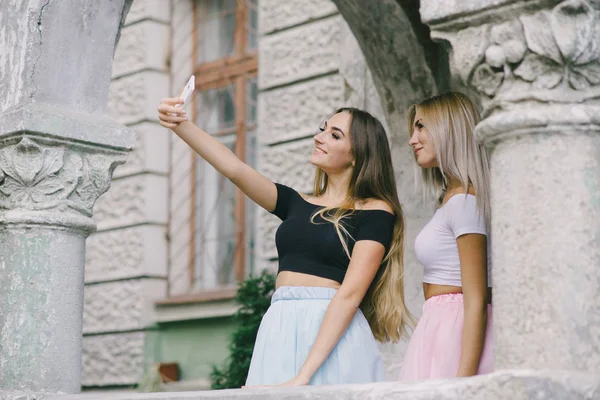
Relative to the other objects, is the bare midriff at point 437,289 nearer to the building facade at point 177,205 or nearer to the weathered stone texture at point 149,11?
the building facade at point 177,205

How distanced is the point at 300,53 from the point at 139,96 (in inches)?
70.1

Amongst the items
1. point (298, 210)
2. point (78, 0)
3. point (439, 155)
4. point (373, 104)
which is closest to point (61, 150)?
point (78, 0)

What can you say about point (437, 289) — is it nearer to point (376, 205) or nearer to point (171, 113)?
point (376, 205)

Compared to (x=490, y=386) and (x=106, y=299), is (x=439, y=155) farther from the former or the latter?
(x=106, y=299)

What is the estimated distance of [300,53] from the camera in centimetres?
796

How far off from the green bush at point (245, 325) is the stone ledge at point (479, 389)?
3.23 m

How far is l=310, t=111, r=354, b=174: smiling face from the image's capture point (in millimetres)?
4617

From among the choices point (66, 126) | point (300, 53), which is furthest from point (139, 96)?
point (66, 126)

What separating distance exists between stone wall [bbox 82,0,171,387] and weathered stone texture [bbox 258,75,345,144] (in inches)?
51.9

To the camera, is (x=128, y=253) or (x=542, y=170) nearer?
(x=542, y=170)

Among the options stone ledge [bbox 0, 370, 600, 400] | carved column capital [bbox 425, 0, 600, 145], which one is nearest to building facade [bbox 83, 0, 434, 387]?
stone ledge [bbox 0, 370, 600, 400]

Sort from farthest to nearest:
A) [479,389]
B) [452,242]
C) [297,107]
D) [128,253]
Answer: [128,253] → [297,107] → [452,242] → [479,389]

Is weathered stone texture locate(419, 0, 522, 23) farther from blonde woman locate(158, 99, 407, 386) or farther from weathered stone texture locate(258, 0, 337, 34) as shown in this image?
weathered stone texture locate(258, 0, 337, 34)

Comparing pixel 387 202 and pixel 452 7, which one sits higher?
pixel 452 7
